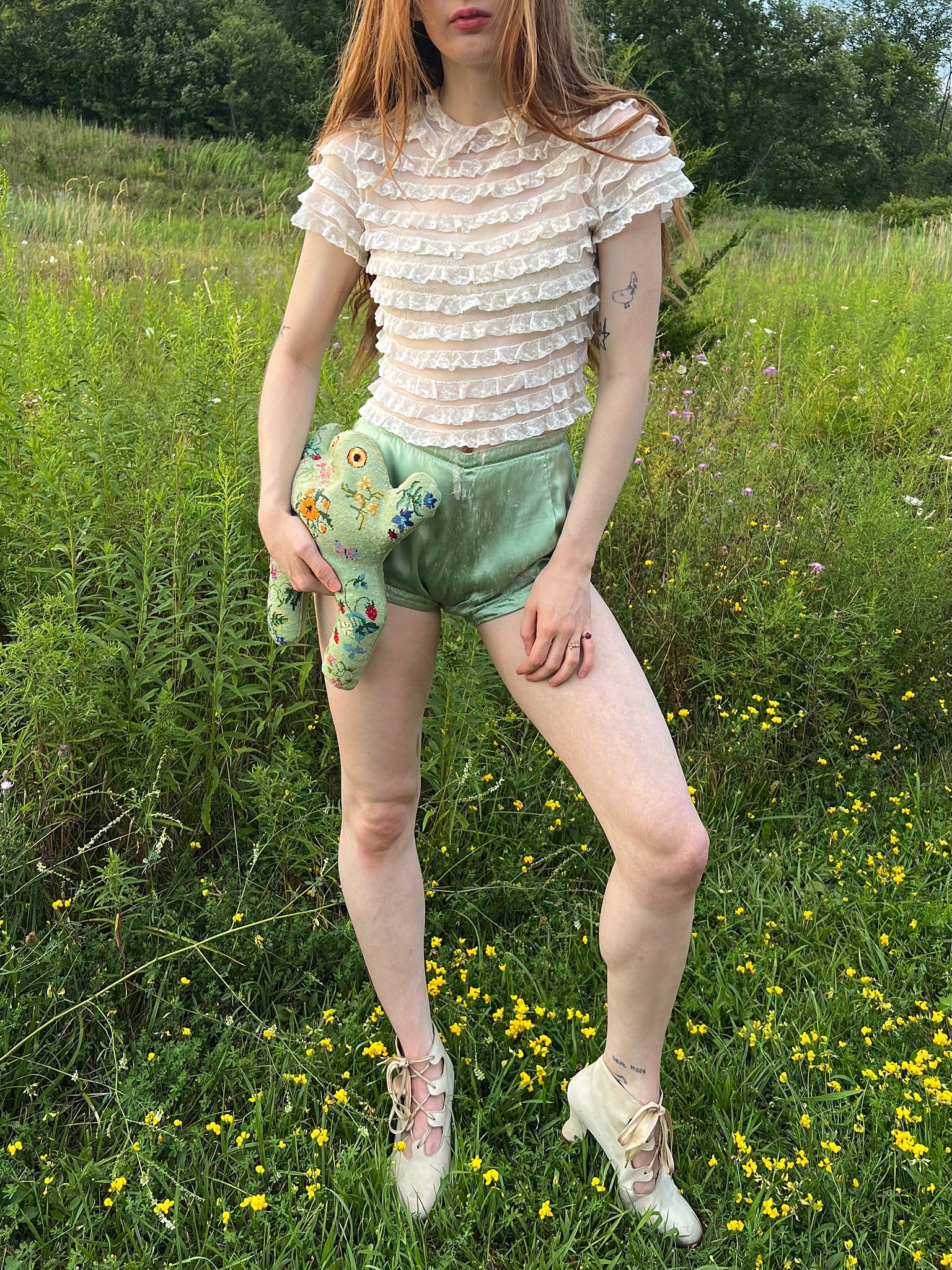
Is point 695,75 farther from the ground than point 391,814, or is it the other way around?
point 391,814

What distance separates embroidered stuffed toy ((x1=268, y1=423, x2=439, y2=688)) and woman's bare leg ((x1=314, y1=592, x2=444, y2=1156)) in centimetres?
6

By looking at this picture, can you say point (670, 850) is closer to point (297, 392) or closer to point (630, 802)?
point (630, 802)

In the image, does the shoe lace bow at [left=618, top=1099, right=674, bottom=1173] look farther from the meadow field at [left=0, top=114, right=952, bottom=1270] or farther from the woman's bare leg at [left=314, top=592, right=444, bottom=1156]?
the woman's bare leg at [left=314, top=592, right=444, bottom=1156]

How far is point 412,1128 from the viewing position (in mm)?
1954

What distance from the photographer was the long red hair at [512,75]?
5.01ft

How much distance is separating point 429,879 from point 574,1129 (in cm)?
75

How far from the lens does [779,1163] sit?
1856 mm

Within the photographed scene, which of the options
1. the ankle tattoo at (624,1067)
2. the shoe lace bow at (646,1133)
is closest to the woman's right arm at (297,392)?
the ankle tattoo at (624,1067)

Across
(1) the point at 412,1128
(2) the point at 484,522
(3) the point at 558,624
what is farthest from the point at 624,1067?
(2) the point at 484,522

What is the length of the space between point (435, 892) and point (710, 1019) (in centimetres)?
73

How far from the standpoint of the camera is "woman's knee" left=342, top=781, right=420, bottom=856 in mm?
1812

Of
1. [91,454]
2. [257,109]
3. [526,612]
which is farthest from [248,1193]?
[257,109]

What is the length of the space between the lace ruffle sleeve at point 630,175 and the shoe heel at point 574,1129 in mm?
1638

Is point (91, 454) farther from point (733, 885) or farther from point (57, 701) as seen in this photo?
point (733, 885)
